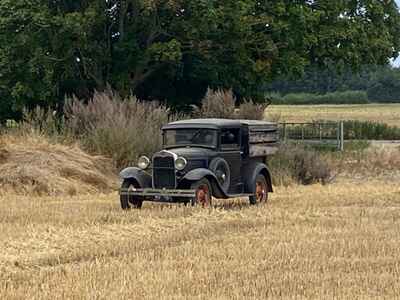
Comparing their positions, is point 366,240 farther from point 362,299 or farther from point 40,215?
point 40,215

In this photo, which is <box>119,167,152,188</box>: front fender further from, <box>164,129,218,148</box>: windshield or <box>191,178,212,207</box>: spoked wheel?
<box>191,178,212,207</box>: spoked wheel

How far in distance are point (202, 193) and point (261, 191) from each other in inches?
91.0

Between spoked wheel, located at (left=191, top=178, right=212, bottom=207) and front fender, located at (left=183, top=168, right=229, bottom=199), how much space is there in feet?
0.38

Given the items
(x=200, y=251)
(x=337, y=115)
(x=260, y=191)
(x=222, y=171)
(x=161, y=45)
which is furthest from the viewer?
(x=337, y=115)

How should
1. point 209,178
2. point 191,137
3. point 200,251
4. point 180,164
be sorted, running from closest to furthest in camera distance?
1. point 200,251
2. point 180,164
3. point 209,178
4. point 191,137

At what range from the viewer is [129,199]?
61.5 ft

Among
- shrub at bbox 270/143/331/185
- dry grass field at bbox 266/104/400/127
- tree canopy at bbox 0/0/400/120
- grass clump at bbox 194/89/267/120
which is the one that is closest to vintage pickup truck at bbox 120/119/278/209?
shrub at bbox 270/143/331/185

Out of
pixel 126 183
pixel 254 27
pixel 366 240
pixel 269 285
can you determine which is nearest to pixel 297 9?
pixel 254 27

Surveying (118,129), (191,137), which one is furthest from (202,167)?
(118,129)

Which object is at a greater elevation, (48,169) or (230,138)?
(230,138)

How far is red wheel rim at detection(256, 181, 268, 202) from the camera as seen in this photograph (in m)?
19.9

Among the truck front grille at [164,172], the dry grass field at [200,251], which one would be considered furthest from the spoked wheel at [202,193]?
the truck front grille at [164,172]

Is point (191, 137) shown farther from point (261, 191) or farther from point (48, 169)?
point (48, 169)

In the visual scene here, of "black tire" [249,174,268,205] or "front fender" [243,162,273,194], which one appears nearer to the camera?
"front fender" [243,162,273,194]
